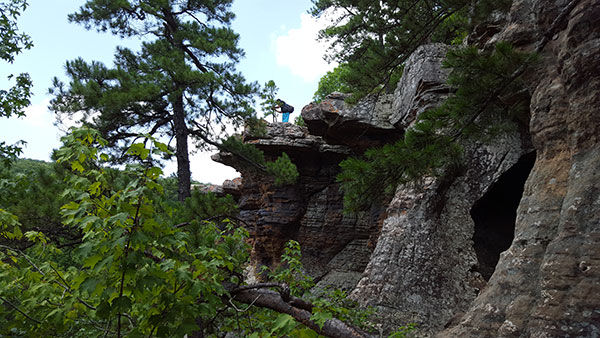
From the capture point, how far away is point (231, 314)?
4.04 meters

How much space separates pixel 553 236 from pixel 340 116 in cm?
854

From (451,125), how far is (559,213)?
156cm

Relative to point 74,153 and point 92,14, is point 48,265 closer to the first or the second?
point 74,153

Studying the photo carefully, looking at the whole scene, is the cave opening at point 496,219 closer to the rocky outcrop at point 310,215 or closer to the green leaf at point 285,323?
the rocky outcrop at point 310,215

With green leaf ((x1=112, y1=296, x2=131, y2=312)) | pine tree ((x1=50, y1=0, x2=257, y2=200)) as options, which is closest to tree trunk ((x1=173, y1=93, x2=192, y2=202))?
pine tree ((x1=50, y1=0, x2=257, y2=200))

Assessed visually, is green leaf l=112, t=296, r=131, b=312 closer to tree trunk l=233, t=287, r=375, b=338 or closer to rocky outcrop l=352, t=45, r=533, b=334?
tree trunk l=233, t=287, r=375, b=338

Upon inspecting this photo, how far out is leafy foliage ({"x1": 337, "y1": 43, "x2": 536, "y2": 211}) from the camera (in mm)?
3791

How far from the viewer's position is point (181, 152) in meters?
8.76

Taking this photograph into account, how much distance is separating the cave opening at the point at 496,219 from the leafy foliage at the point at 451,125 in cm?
320

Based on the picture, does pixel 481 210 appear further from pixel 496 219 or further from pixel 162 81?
pixel 162 81

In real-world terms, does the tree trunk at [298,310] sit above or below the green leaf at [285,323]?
below

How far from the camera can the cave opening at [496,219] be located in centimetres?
720

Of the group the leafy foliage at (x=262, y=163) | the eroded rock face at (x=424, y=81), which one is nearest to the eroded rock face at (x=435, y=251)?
the eroded rock face at (x=424, y=81)

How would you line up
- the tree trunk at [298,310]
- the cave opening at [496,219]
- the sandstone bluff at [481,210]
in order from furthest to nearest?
the cave opening at [496,219], the sandstone bluff at [481,210], the tree trunk at [298,310]
